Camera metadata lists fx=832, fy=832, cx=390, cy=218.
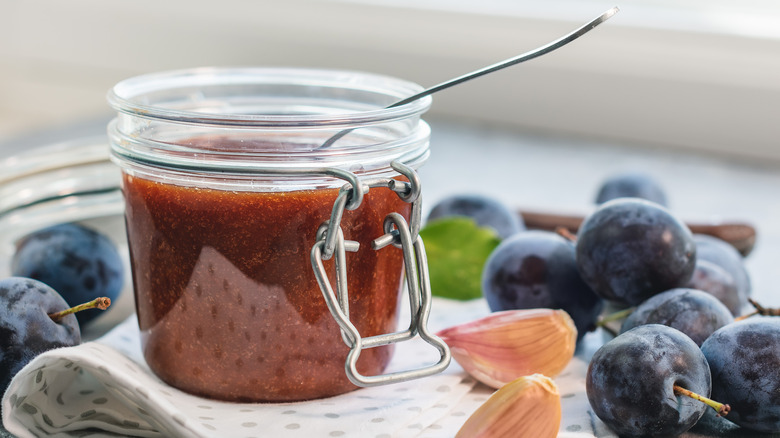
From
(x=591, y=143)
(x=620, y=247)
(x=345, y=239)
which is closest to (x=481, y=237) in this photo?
(x=620, y=247)

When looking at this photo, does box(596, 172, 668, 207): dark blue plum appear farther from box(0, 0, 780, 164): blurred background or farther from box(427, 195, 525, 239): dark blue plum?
box(0, 0, 780, 164): blurred background

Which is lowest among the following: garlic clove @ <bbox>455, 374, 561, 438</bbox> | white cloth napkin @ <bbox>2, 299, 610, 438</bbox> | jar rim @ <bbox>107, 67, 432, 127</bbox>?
white cloth napkin @ <bbox>2, 299, 610, 438</bbox>

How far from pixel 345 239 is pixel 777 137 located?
44.8 inches

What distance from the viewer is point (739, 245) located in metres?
0.91

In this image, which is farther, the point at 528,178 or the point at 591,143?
the point at 591,143

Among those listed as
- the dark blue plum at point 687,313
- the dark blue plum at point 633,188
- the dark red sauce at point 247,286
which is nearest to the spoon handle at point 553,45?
the dark red sauce at point 247,286

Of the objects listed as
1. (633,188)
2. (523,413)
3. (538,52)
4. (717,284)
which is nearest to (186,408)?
(523,413)

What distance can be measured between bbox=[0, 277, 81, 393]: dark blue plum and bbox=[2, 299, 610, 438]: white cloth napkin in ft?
0.09

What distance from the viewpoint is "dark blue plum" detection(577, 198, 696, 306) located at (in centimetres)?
65

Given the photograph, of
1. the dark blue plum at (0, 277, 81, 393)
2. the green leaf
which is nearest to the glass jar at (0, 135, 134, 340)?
the dark blue plum at (0, 277, 81, 393)

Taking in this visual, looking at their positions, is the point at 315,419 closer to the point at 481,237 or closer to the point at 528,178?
the point at 481,237

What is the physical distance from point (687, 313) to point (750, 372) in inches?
3.1

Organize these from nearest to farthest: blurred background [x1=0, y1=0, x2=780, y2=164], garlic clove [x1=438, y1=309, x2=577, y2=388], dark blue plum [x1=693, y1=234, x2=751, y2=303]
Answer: garlic clove [x1=438, y1=309, x2=577, y2=388]
dark blue plum [x1=693, y1=234, x2=751, y2=303]
blurred background [x1=0, y1=0, x2=780, y2=164]

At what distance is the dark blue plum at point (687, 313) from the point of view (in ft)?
2.00
